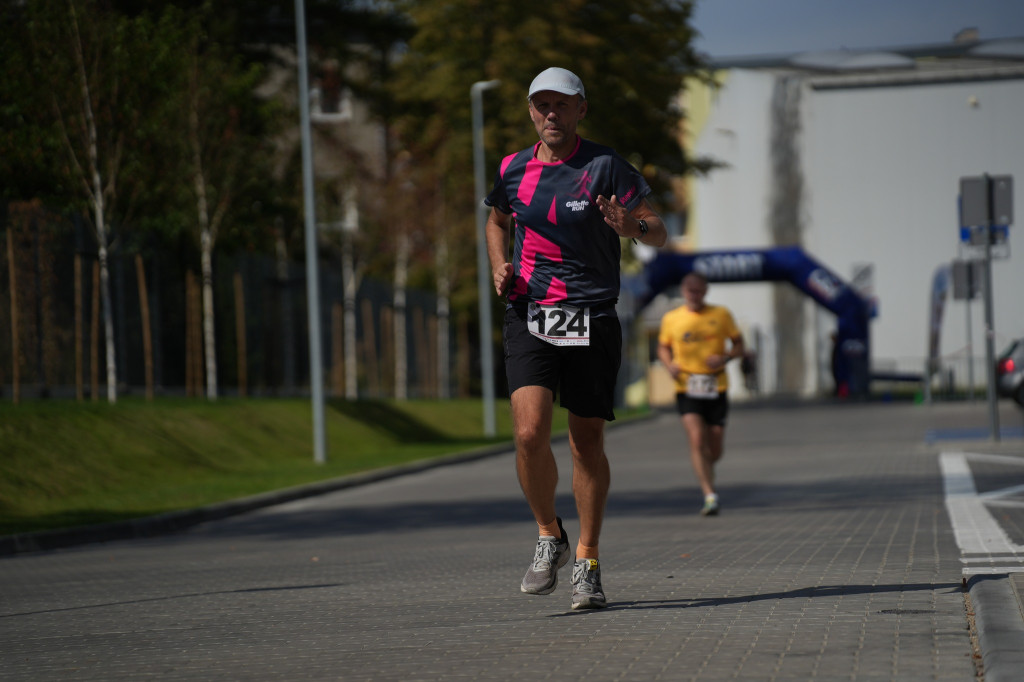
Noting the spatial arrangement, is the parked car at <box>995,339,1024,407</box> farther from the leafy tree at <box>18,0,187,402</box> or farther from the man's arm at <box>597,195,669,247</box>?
the man's arm at <box>597,195,669,247</box>

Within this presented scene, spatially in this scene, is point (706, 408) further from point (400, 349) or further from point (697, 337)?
point (400, 349)

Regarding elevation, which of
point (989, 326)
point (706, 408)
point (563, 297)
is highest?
point (563, 297)

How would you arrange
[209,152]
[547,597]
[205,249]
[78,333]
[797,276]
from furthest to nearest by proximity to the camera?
[797,276], [205,249], [209,152], [78,333], [547,597]

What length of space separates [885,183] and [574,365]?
50.2m

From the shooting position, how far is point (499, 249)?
6.48 metres

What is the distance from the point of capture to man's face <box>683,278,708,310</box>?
1239 centimetres

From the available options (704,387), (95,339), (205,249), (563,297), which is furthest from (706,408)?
(205,249)

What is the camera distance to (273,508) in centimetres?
1513

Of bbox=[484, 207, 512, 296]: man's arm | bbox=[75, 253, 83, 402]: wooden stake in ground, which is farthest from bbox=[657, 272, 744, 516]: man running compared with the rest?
bbox=[75, 253, 83, 402]: wooden stake in ground

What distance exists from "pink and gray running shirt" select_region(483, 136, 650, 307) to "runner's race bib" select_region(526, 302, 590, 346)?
4cm

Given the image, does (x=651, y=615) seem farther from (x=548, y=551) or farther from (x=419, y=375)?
(x=419, y=375)

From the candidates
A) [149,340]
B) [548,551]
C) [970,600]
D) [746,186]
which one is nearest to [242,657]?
[548,551]

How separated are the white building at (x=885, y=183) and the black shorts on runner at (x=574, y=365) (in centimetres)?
4654

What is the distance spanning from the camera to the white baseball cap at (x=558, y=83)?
6.33 m
